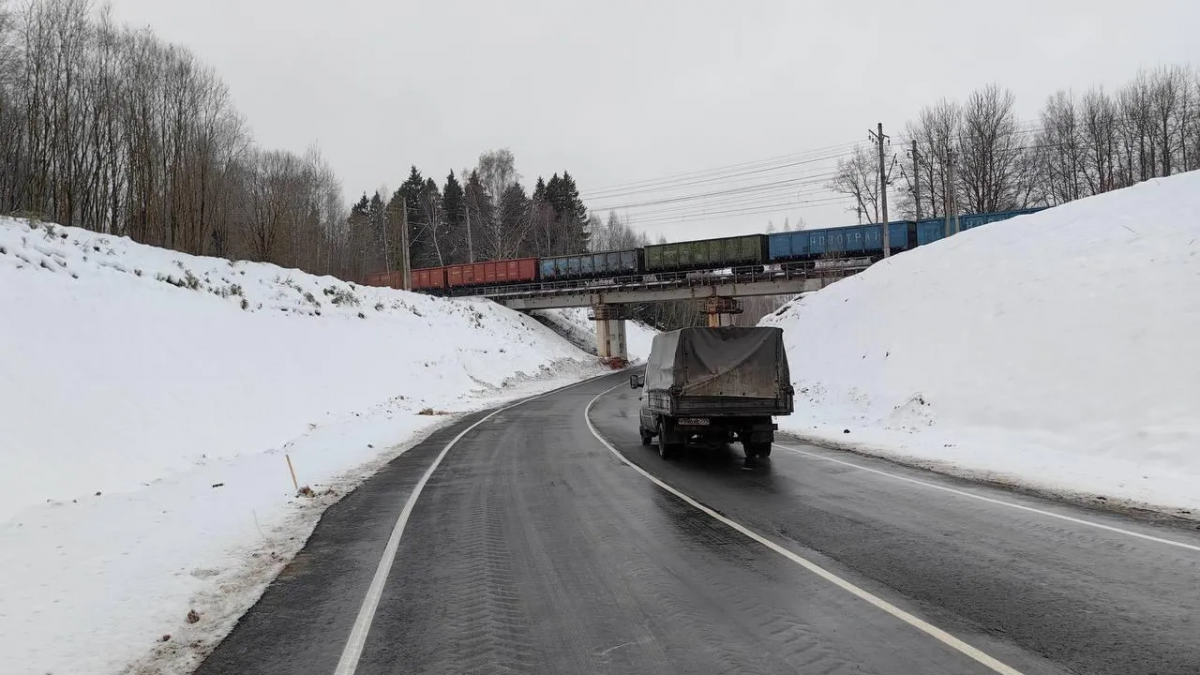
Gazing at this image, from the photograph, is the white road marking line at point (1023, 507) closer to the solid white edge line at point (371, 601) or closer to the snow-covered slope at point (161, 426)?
the solid white edge line at point (371, 601)

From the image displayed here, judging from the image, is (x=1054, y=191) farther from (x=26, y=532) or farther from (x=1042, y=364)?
(x=26, y=532)

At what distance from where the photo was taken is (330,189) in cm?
6500

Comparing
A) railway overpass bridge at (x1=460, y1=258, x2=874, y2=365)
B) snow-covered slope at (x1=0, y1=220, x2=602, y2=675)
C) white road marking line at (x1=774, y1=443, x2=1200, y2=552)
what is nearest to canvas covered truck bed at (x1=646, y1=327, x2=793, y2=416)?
white road marking line at (x1=774, y1=443, x2=1200, y2=552)

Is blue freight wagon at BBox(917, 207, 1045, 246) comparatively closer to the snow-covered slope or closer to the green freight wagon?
the green freight wagon

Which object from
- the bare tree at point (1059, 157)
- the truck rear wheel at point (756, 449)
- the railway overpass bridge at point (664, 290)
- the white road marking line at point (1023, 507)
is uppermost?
the bare tree at point (1059, 157)

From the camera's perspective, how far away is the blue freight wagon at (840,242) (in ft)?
153

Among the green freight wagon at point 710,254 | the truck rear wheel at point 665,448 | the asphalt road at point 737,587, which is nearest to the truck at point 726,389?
the truck rear wheel at point 665,448

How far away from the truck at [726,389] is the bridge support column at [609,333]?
45.7 meters

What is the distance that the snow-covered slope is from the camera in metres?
5.45

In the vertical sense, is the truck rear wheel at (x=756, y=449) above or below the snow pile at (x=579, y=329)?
below

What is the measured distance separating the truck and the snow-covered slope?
6.05 meters

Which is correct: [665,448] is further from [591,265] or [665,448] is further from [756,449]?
[591,265]

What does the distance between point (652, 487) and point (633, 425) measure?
998cm

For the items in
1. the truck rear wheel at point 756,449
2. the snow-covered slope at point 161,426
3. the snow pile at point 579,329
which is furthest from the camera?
the snow pile at point 579,329
